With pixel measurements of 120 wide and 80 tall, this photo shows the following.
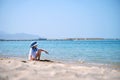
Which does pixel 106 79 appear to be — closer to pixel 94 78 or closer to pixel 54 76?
pixel 94 78

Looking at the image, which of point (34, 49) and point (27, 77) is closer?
point (27, 77)

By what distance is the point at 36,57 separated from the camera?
9.38 m

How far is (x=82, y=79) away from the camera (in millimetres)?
4527

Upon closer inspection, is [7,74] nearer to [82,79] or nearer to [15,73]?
[15,73]

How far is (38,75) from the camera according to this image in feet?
15.3

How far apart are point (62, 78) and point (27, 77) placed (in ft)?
2.73

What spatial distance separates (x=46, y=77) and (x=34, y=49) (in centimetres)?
484

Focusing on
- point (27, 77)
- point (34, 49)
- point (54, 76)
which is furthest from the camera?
point (34, 49)

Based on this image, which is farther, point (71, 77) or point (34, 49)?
point (34, 49)

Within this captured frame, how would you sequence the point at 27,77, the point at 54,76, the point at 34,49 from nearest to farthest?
the point at 27,77
the point at 54,76
the point at 34,49

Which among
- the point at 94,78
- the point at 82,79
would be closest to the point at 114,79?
the point at 94,78

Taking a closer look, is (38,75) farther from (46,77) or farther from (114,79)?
(114,79)

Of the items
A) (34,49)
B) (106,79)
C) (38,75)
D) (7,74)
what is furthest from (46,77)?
(34,49)

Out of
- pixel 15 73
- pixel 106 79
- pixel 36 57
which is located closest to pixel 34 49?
pixel 36 57
